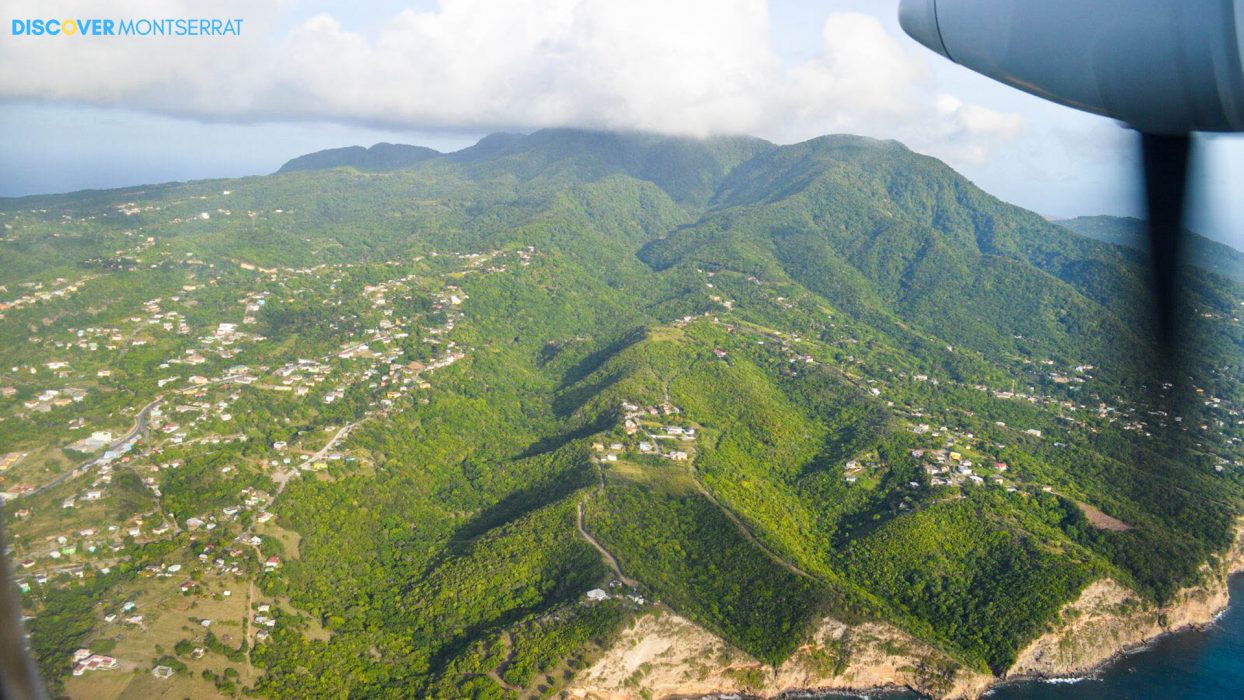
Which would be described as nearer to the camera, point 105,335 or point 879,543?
point 879,543

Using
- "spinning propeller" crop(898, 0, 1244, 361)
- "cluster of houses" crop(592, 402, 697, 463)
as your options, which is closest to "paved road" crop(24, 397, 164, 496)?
"cluster of houses" crop(592, 402, 697, 463)

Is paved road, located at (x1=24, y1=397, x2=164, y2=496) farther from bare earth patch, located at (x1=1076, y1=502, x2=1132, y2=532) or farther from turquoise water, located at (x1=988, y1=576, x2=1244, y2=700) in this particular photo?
bare earth patch, located at (x1=1076, y1=502, x2=1132, y2=532)

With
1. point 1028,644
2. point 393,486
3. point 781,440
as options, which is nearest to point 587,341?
point 781,440

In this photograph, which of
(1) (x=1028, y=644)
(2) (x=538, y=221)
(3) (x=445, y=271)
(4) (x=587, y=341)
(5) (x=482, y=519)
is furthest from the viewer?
(2) (x=538, y=221)

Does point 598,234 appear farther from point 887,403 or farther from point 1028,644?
point 1028,644

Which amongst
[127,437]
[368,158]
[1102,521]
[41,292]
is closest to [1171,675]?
[1102,521]

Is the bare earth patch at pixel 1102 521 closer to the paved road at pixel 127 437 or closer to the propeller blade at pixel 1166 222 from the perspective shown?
the propeller blade at pixel 1166 222
